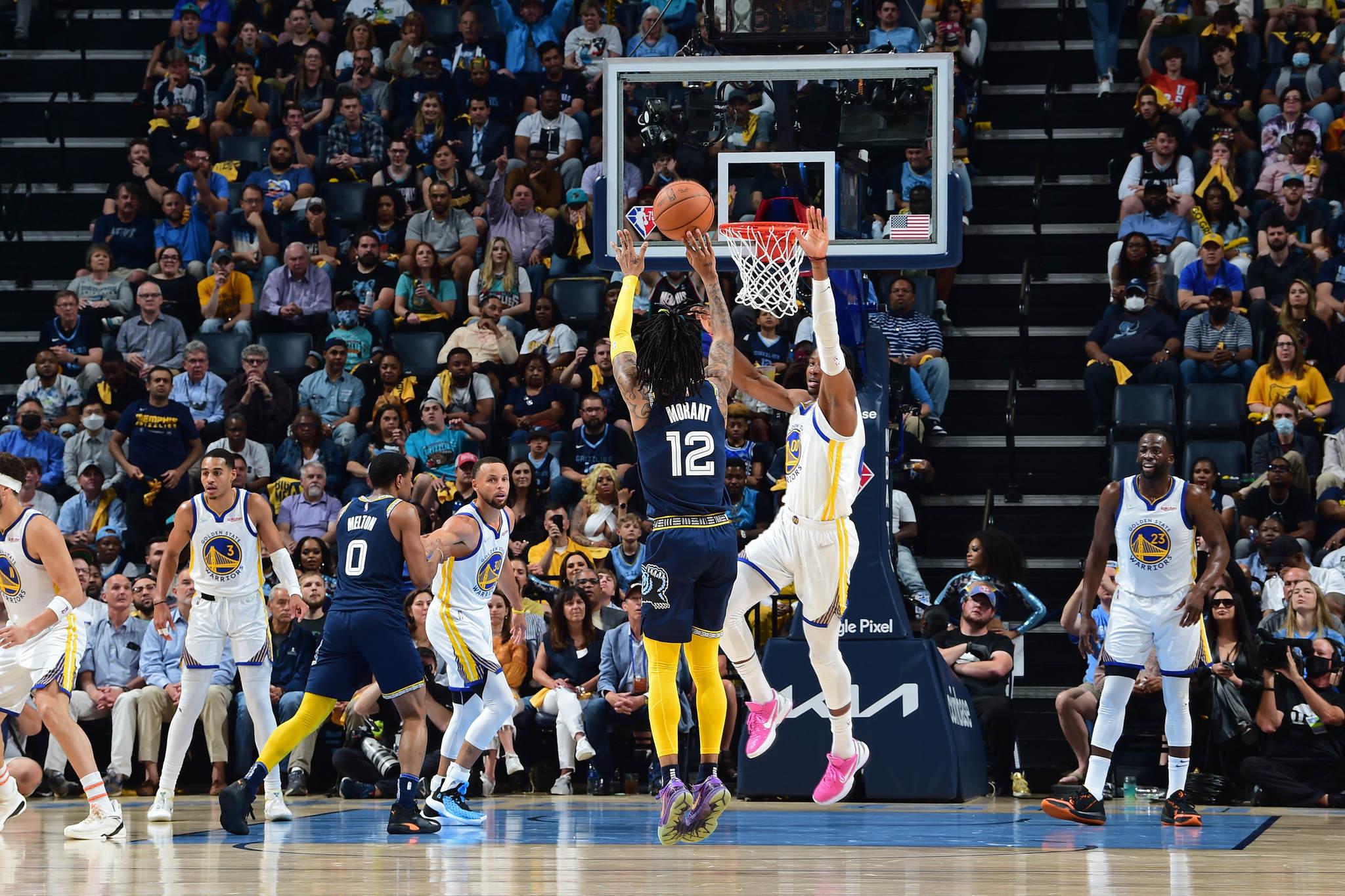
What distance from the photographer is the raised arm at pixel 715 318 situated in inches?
323

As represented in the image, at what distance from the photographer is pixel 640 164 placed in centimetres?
1612

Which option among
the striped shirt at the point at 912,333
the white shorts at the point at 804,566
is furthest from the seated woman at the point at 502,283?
the white shorts at the point at 804,566

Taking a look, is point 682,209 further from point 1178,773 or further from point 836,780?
point 1178,773

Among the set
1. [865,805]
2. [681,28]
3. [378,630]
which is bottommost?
[865,805]

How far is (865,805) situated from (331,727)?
169 inches

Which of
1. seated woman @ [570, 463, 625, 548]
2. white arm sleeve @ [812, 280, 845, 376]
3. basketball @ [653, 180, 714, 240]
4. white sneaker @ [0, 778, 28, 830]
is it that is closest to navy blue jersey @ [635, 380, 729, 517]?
white arm sleeve @ [812, 280, 845, 376]

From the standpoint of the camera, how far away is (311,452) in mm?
15586

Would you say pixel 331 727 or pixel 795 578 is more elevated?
pixel 795 578

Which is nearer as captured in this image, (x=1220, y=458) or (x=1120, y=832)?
(x=1120, y=832)

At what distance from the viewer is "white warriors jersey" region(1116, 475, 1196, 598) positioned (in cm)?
1024

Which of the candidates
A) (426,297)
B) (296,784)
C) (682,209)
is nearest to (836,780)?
(682,209)

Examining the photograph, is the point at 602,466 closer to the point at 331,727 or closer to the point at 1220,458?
the point at 331,727

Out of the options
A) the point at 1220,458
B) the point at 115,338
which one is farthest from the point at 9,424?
the point at 1220,458

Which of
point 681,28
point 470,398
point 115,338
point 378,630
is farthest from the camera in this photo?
point 681,28
